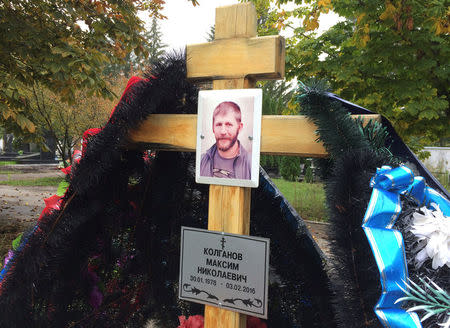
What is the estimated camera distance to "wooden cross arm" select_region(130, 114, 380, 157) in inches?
55.0

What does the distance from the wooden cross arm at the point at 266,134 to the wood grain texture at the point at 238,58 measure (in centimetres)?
19

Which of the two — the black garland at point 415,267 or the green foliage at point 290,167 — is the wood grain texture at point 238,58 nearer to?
the black garland at point 415,267

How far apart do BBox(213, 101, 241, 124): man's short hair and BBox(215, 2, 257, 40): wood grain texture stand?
0.94ft

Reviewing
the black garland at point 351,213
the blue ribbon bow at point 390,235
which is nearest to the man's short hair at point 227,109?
the black garland at point 351,213

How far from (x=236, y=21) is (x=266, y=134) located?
49 cm

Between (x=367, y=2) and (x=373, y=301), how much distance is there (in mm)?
4465

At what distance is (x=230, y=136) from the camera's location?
4.95 feet

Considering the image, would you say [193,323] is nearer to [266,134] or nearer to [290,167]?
[266,134]

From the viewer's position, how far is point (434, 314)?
3.05 feet

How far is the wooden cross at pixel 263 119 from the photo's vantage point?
1.43m

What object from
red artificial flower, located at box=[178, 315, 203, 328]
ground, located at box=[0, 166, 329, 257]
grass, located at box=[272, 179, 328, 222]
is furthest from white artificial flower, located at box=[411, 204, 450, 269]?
grass, located at box=[272, 179, 328, 222]

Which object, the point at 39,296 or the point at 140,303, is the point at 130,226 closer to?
the point at 140,303

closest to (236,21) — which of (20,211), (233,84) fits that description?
(233,84)

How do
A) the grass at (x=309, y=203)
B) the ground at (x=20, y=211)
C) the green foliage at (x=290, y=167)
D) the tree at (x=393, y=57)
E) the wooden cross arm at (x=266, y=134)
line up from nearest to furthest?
the wooden cross arm at (x=266, y=134) < the tree at (x=393, y=57) < the ground at (x=20, y=211) < the grass at (x=309, y=203) < the green foliage at (x=290, y=167)
